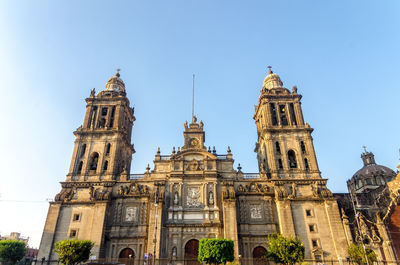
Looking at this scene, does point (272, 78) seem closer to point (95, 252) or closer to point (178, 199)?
point (178, 199)

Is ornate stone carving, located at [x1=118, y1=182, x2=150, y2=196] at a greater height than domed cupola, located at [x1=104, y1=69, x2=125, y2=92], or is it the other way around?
domed cupola, located at [x1=104, y1=69, x2=125, y2=92]

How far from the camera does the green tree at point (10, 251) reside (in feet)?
130

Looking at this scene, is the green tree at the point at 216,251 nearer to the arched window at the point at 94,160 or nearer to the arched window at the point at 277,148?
the arched window at the point at 277,148

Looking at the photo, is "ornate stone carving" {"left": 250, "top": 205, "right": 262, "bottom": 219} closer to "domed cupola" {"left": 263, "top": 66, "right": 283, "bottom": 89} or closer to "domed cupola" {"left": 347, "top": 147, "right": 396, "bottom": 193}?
"domed cupola" {"left": 263, "top": 66, "right": 283, "bottom": 89}

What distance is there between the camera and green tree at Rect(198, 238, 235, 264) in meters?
26.8

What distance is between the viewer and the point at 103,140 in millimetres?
41438

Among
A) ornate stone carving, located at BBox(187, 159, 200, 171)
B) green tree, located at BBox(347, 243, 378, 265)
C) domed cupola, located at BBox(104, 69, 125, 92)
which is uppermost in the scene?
domed cupola, located at BBox(104, 69, 125, 92)

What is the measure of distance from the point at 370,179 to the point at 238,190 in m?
39.3

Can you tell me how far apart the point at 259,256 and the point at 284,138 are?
55.7 ft

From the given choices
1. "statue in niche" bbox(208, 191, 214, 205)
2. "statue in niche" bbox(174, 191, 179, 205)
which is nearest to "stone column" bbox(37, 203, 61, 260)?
"statue in niche" bbox(174, 191, 179, 205)

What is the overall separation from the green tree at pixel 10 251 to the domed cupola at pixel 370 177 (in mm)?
60363

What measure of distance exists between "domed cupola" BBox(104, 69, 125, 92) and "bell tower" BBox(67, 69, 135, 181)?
22cm

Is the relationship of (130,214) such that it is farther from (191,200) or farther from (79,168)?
(79,168)

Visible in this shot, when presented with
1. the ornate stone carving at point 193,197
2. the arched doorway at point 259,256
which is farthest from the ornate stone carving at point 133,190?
the arched doorway at point 259,256
